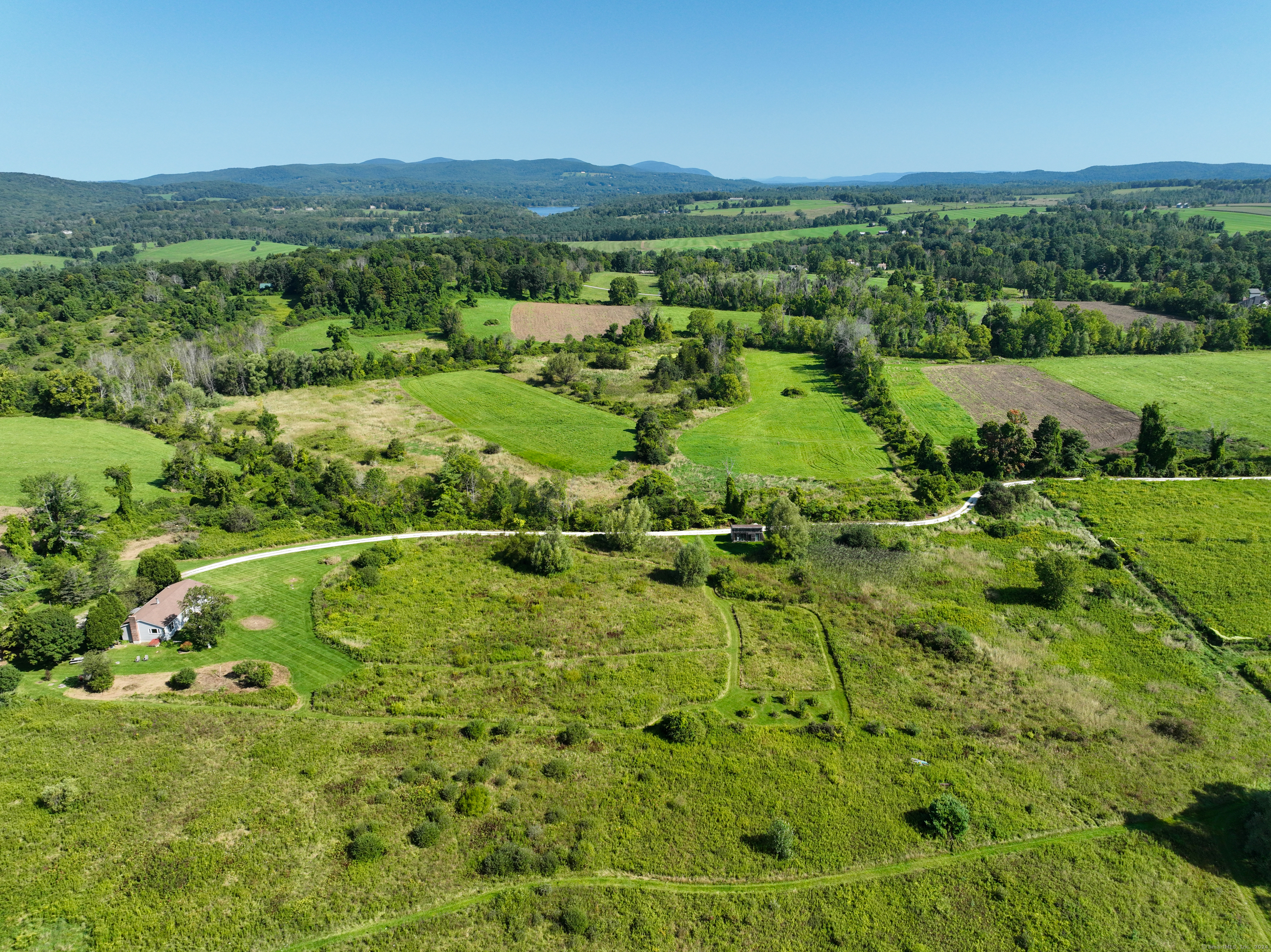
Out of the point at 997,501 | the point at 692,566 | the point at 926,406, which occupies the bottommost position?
the point at 692,566

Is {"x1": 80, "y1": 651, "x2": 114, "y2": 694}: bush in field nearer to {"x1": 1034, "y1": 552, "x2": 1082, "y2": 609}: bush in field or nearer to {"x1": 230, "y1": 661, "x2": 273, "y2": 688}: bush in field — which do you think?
{"x1": 230, "y1": 661, "x2": 273, "y2": 688}: bush in field

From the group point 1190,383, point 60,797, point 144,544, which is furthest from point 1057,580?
point 144,544

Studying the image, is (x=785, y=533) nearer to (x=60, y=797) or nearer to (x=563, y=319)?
(x=60, y=797)

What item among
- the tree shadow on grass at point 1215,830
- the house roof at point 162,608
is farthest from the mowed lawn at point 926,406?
the house roof at point 162,608

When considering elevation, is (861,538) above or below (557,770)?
above

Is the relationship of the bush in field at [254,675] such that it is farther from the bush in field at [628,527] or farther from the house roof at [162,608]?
the bush in field at [628,527]

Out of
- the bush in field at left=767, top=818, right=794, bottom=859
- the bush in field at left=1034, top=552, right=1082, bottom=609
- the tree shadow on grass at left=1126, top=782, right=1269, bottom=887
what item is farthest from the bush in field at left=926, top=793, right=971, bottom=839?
the bush in field at left=1034, top=552, right=1082, bottom=609

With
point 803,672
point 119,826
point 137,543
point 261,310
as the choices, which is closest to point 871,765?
point 803,672
